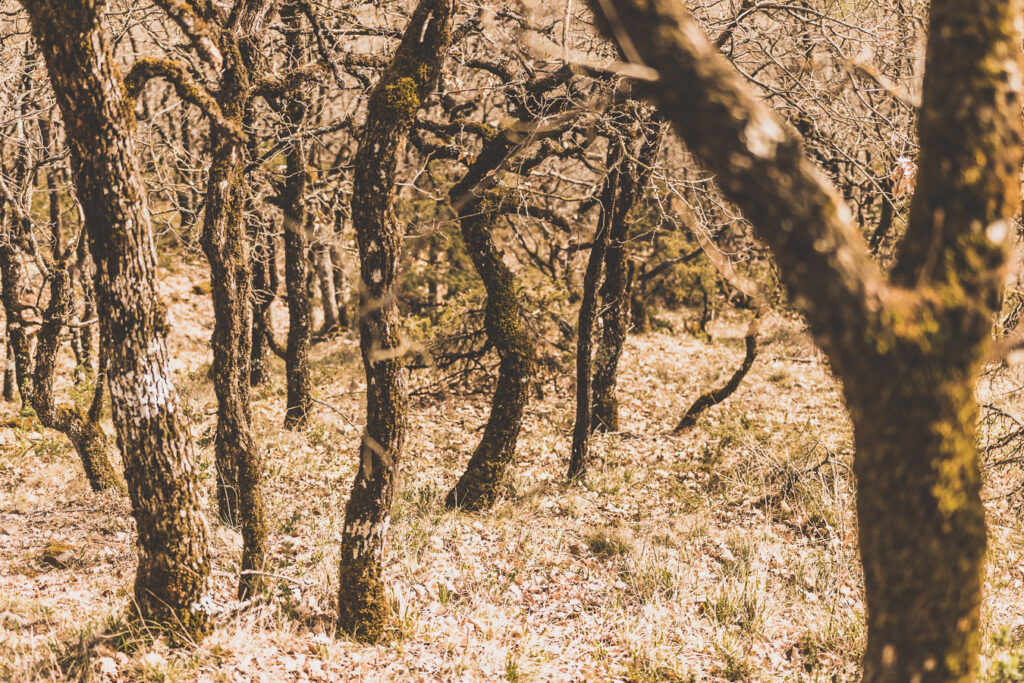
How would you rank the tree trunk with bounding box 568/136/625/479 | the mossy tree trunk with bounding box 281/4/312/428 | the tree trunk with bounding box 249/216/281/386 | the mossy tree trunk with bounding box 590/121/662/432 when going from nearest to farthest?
1. the tree trunk with bounding box 568/136/625/479
2. the mossy tree trunk with bounding box 590/121/662/432
3. the mossy tree trunk with bounding box 281/4/312/428
4. the tree trunk with bounding box 249/216/281/386

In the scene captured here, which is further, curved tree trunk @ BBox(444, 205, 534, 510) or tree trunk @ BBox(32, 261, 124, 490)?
curved tree trunk @ BBox(444, 205, 534, 510)

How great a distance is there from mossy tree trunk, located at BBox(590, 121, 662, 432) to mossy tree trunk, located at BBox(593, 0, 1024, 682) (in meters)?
5.51

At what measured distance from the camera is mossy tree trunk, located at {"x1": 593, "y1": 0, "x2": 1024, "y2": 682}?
168 centimetres

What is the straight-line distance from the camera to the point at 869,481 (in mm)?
1884

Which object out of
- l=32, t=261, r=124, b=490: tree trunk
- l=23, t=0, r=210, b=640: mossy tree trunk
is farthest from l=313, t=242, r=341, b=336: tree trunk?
l=23, t=0, r=210, b=640: mossy tree trunk

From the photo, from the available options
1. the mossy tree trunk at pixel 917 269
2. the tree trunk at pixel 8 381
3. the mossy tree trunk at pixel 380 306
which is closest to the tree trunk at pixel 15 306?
the tree trunk at pixel 8 381

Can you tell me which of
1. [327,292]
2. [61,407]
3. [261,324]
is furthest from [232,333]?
[327,292]

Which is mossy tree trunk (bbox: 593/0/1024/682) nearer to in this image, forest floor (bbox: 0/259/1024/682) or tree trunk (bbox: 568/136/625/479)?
forest floor (bbox: 0/259/1024/682)

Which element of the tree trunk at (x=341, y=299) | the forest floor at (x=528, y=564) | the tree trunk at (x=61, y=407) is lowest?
the forest floor at (x=528, y=564)

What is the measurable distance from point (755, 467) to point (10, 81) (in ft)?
33.9

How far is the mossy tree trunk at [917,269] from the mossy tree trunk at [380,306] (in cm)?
225

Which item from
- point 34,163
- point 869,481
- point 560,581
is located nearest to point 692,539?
point 560,581

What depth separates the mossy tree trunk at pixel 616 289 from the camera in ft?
25.9

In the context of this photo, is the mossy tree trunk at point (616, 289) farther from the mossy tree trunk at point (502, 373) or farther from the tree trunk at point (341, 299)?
the tree trunk at point (341, 299)
